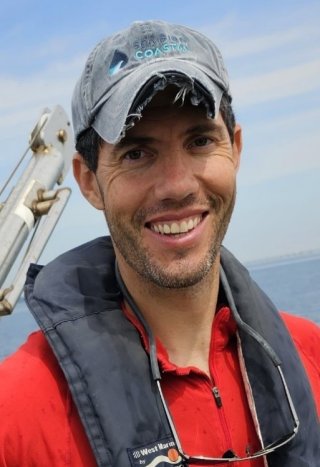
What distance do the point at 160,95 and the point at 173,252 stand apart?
0.62m

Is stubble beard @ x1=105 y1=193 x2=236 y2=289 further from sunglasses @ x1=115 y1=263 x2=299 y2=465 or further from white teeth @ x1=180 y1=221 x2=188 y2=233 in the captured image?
sunglasses @ x1=115 y1=263 x2=299 y2=465

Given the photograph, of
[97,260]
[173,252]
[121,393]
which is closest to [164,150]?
[173,252]

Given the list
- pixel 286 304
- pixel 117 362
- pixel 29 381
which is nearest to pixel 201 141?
pixel 117 362

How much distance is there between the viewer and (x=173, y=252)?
288 cm

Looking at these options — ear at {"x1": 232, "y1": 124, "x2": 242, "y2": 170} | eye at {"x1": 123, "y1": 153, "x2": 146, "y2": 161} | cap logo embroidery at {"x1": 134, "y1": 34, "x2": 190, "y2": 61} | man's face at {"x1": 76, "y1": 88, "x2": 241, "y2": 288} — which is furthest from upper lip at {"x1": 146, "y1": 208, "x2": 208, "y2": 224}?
cap logo embroidery at {"x1": 134, "y1": 34, "x2": 190, "y2": 61}

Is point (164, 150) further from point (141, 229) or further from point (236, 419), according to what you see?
point (236, 419)

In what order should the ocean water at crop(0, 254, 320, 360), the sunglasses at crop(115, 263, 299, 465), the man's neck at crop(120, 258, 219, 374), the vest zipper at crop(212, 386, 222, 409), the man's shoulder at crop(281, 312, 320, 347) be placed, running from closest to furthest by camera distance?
the sunglasses at crop(115, 263, 299, 465), the vest zipper at crop(212, 386, 222, 409), the man's neck at crop(120, 258, 219, 374), the man's shoulder at crop(281, 312, 320, 347), the ocean water at crop(0, 254, 320, 360)

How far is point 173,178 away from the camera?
278 cm

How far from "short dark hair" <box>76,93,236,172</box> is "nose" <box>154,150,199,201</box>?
318 mm

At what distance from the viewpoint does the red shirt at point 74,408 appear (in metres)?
2.61

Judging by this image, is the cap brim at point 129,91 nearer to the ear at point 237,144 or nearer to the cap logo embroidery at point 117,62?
the cap logo embroidery at point 117,62

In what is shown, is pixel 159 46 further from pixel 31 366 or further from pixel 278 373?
pixel 278 373

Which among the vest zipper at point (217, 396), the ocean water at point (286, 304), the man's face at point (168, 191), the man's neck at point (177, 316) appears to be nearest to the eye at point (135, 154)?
the man's face at point (168, 191)

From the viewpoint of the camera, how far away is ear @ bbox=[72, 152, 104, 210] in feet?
10.4
